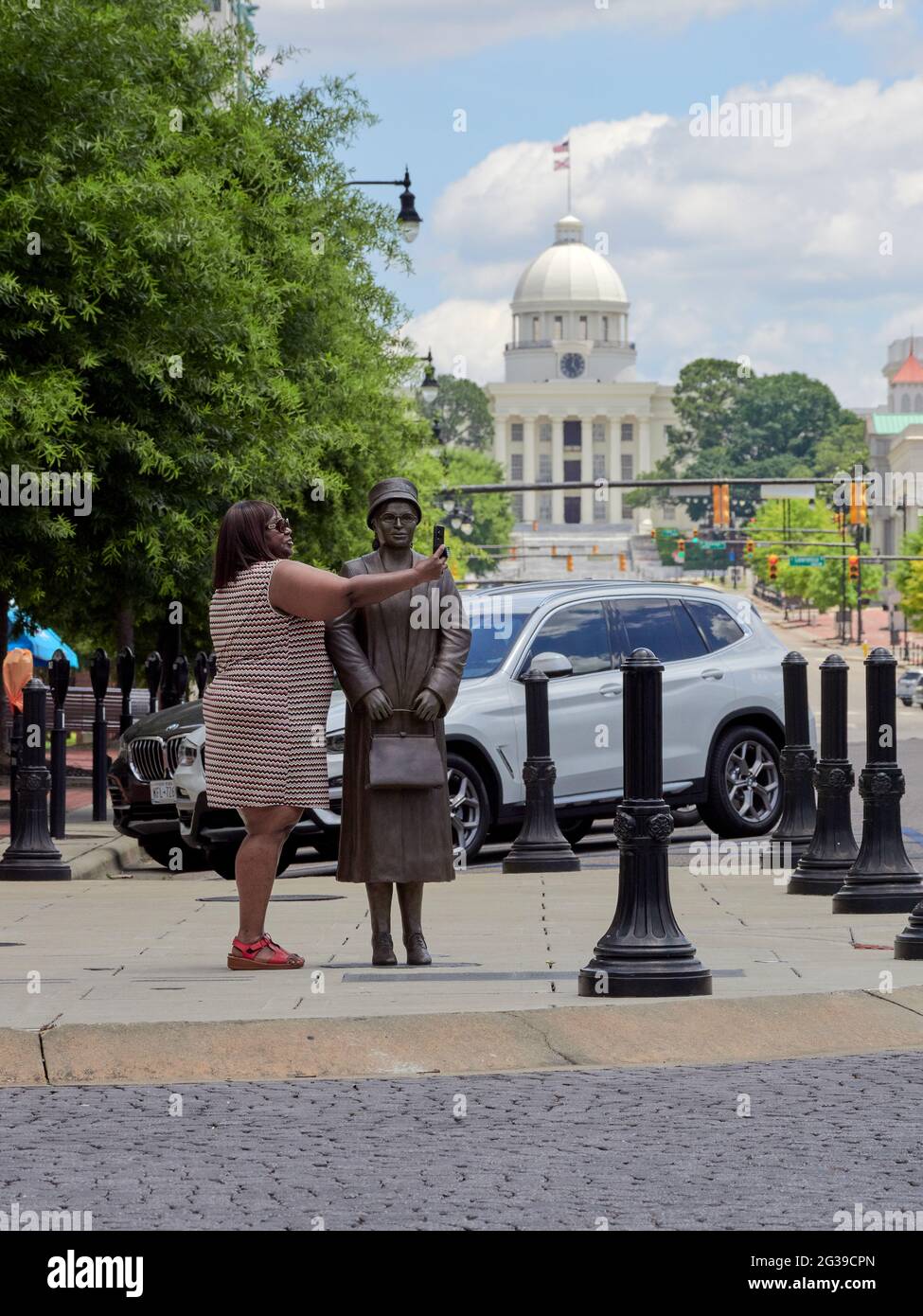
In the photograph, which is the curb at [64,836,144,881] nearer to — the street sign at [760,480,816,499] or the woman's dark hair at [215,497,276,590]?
the woman's dark hair at [215,497,276,590]

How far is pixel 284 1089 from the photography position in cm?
679

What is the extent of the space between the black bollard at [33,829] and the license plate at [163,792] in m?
0.85

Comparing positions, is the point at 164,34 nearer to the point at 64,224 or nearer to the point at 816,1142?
the point at 64,224

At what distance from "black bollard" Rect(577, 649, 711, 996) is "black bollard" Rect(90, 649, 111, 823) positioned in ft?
29.8

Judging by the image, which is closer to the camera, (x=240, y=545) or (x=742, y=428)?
(x=240, y=545)

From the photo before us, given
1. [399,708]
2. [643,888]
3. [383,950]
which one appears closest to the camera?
[643,888]

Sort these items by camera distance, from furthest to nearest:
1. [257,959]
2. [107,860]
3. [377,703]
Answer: [107,860] → [257,959] → [377,703]

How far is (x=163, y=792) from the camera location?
14406mm

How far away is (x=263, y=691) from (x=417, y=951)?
1267 millimetres

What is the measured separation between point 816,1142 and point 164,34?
18866 mm

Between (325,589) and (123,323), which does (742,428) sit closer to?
(123,323)

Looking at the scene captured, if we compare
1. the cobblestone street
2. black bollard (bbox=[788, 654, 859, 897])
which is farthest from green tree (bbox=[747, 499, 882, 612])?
the cobblestone street

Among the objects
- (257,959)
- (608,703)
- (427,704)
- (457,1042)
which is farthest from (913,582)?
(457,1042)

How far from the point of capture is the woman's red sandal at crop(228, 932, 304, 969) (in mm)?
8781
